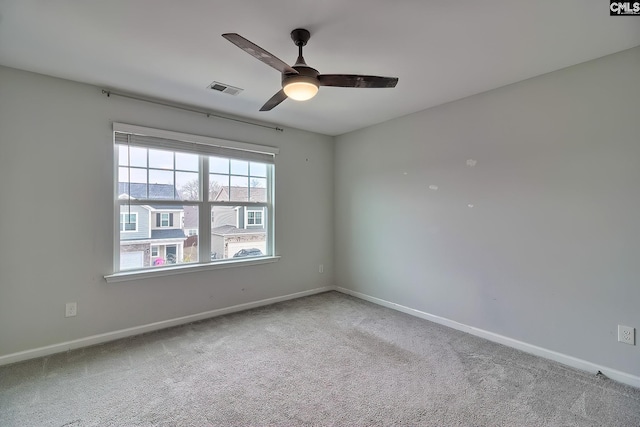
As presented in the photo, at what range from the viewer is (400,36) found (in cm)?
206

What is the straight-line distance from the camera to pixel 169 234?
3307mm

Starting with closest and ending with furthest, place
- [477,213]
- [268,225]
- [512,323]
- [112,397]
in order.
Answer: [112,397] < [512,323] < [477,213] < [268,225]

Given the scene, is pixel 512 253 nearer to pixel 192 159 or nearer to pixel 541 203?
pixel 541 203

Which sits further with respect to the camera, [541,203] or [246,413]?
[541,203]

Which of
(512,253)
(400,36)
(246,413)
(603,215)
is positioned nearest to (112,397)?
(246,413)

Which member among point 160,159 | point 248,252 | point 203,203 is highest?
point 160,159

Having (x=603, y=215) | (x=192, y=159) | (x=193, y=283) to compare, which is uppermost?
(x=192, y=159)

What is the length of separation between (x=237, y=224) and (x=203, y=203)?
52 cm

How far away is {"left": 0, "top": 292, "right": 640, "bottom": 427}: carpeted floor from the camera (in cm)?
183

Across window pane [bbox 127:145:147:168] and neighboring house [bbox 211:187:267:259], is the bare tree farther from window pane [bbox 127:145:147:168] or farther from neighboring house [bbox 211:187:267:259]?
window pane [bbox 127:145:147:168]

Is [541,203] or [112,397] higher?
A: [541,203]

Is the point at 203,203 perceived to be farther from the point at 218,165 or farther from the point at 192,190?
the point at 218,165

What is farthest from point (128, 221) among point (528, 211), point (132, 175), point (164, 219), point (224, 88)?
point (528, 211)

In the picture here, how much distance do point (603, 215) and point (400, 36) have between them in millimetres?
2088
